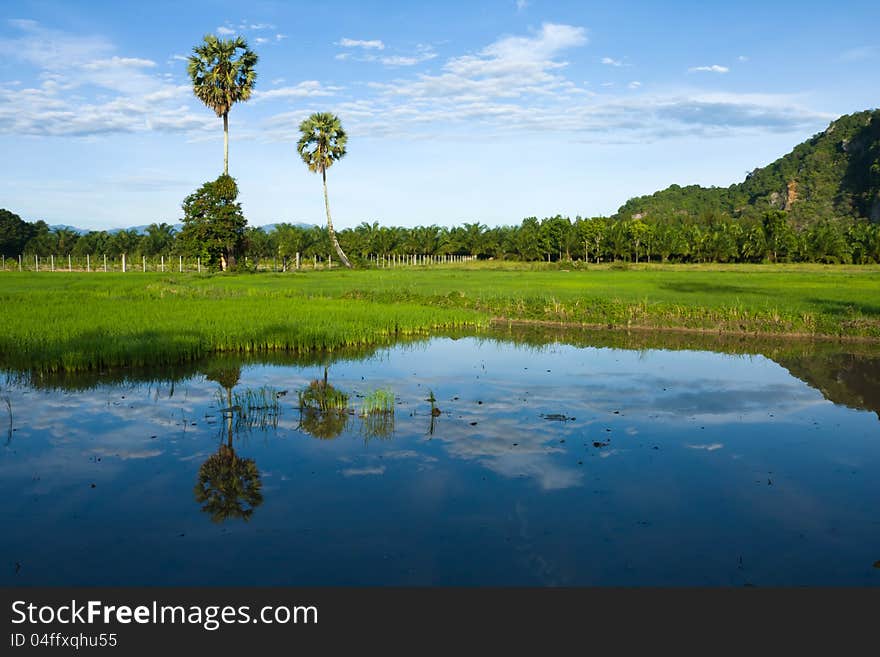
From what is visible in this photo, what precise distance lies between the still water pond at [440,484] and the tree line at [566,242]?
5208cm

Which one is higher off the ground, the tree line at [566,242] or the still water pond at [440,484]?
the tree line at [566,242]

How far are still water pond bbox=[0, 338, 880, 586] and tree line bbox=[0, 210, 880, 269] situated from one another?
52.1m

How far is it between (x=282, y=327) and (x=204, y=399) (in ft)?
22.4

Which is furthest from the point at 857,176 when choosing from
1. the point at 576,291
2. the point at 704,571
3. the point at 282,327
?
the point at 704,571

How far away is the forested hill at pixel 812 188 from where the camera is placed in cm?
11462

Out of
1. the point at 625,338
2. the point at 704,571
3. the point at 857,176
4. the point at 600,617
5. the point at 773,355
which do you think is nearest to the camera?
the point at 600,617

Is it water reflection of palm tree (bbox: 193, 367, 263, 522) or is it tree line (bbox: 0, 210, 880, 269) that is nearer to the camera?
water reflection of palm tree (bbox: 193, 367, 263, 522)

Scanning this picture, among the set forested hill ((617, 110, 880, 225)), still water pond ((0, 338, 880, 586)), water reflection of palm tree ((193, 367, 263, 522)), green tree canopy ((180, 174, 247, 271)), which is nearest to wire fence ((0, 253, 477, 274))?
green tree canopy ((180, 174, 247, 271))

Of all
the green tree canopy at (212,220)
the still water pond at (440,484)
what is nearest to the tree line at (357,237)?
the green tree canopy at (212,220)

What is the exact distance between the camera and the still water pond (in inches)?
235

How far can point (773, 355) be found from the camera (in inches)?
730

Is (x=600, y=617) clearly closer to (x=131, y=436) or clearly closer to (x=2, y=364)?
(x=131, y=436)

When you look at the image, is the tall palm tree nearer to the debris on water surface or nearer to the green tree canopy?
the green tree canopy

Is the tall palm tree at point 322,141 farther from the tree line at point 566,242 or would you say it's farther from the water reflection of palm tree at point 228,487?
the water reflection of palm tree at point 228,487
